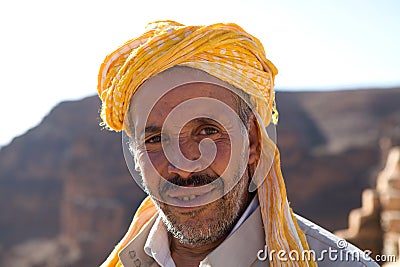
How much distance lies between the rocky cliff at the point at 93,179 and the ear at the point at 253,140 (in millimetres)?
22679

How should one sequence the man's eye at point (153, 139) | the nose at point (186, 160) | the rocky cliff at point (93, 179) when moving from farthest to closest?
the rocky cliff at point (93, 179) < the man's eye at point (153, 139) < the nose at point (186, 160)

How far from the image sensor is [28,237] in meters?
31.1

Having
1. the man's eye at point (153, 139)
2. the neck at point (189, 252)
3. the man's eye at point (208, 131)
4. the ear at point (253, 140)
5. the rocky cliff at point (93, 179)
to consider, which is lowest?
the rocky cliff at point (93, 179)

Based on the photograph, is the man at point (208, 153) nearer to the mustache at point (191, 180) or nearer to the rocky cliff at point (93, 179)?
the mustache at point (191, 180)

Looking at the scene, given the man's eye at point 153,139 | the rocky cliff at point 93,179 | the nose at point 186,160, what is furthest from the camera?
the rocky cliff at point 93,179

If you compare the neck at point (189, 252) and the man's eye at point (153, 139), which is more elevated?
the man's eye at point (153, 139)

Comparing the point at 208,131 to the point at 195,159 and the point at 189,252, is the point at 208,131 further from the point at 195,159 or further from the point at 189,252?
the point at 189,252

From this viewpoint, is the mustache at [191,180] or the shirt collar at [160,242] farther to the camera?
the shirt collar at [160,242]

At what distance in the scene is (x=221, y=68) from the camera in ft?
6.57

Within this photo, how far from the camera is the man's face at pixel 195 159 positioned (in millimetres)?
1897

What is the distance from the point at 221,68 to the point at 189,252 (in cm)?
61

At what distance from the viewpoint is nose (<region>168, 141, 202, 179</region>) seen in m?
1.88

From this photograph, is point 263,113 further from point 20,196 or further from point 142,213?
point 20,196

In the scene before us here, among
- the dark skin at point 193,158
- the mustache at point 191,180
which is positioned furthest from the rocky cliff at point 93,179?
the mustache at point 191,180
